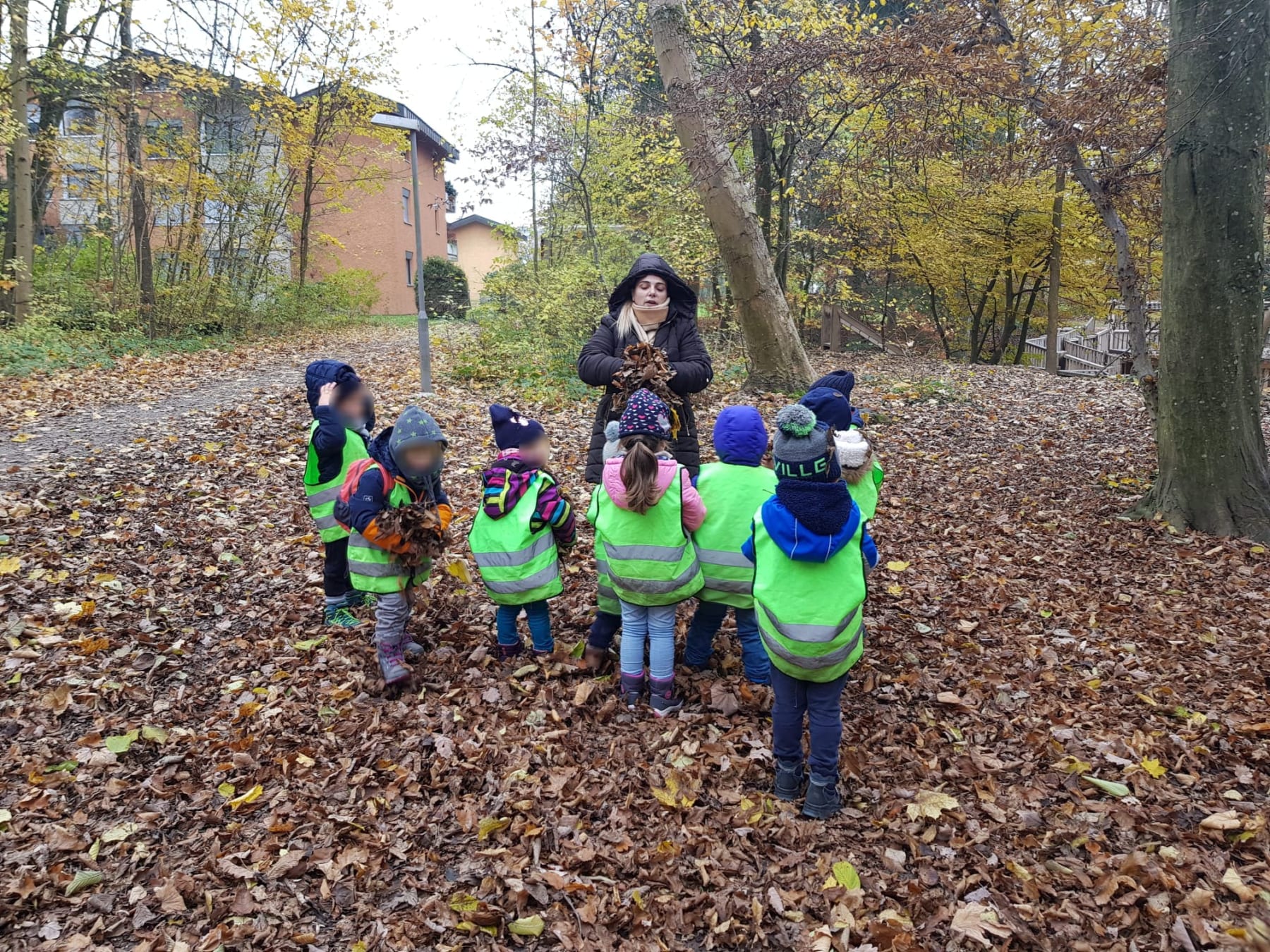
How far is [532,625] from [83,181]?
16.7 m

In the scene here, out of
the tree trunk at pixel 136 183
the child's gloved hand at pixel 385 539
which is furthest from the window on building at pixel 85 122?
the child's gloved hand at pixel 385 539

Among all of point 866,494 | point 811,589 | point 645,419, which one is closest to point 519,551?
point 645,419

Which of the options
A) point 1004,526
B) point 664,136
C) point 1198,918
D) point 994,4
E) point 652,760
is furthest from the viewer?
point 664,136

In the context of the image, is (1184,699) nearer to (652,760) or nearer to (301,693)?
(652,760)

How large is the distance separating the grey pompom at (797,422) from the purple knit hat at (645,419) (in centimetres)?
78

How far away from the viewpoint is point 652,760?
3.71 m

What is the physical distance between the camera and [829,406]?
403 centimetres

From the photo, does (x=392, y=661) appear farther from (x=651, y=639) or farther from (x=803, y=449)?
(x=803, y=449)

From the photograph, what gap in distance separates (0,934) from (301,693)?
168 centimetres

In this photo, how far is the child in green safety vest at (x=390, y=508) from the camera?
4.12 m

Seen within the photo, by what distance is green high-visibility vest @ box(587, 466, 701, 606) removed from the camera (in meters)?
3.87

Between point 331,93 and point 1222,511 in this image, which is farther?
point 331,93

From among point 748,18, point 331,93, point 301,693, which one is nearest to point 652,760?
point 301,693

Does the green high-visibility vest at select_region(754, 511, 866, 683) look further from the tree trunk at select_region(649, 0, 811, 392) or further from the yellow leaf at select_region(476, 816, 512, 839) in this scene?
the tree trunk at select_region(649, 0, 811, 392)
